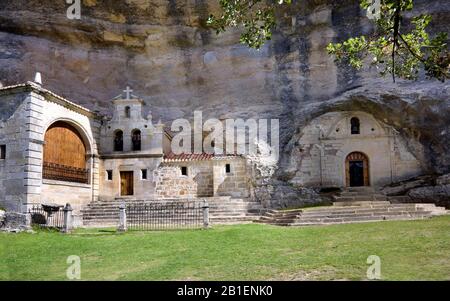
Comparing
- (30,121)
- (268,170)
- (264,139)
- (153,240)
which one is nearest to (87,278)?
(153,240)

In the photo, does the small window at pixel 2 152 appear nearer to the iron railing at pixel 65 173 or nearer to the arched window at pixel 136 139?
the iron railing at pixel 65 173

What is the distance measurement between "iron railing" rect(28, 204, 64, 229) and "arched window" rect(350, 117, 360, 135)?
18.0 metres

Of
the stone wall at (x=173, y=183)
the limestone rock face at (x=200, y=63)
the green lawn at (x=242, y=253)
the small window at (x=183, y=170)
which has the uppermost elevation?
the limestone rock face at (x=200, y=63)

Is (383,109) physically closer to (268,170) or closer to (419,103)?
(419,103)

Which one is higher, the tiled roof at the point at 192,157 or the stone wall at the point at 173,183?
the tiled roof at the point at 192,157

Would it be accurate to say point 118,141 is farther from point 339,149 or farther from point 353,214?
point 353,214

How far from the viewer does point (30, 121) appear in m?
18.1

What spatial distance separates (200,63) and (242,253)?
2107cm

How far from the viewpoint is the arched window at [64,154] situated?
64.7 feet

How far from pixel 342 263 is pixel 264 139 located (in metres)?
16.0

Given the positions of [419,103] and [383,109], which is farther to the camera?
[383,109]

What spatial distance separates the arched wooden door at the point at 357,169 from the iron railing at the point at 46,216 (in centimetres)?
1715

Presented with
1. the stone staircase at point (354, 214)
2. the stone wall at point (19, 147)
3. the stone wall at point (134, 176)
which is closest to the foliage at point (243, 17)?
the stone staircase at point (354, 214)

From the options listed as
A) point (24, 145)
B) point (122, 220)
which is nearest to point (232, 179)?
point (122, 220)
